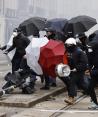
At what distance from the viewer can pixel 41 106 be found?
11352mm

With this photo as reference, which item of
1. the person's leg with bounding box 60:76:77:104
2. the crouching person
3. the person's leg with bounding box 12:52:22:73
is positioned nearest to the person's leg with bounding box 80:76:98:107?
the person's leg with bounding box 60:76:77:104

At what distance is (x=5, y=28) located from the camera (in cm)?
6400

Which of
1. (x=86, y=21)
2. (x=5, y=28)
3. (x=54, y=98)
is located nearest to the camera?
(x=54, y=98)

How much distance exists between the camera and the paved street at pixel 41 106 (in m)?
10.2

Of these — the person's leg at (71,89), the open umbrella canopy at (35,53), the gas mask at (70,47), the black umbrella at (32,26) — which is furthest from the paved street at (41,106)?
the black umbrella at (32,26)

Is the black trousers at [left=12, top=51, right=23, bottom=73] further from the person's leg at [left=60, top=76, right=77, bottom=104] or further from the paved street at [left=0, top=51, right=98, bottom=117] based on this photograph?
the person's leg at [left=60, top=76, right=77, bottom=104]

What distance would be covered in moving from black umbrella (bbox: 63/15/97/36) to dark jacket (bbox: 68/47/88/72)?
361 cm

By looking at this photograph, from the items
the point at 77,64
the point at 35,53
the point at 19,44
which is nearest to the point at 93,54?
the point at 35,53

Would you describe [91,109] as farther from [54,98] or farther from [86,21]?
Answer: [86,21]

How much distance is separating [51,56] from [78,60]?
1666 millimetres

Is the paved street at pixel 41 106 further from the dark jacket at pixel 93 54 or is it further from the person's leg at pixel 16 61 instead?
the person's leg at pixel 16 61

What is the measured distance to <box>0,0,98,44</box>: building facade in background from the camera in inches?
2542

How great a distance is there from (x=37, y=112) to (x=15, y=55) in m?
4.40

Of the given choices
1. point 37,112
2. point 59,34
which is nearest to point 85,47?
point 59,34
